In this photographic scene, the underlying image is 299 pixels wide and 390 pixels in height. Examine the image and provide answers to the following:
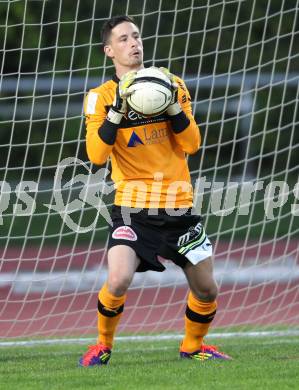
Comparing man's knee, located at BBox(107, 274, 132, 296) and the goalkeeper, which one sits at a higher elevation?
the goalkeeper

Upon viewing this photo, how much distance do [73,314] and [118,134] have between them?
3340 millimetres

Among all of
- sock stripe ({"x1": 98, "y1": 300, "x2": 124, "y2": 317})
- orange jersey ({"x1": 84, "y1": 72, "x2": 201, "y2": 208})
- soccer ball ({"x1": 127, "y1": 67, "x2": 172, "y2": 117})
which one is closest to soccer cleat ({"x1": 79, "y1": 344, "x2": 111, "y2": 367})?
sock stripe ({"x1": 98, "y1": 300, "x2": 124, "y2": 317})

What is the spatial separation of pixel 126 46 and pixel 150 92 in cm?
49

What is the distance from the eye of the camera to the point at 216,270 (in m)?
10.0

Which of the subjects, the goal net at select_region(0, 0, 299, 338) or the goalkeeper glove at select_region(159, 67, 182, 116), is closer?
the goalkeeper glove at select_region(159, 67, 182, 116)

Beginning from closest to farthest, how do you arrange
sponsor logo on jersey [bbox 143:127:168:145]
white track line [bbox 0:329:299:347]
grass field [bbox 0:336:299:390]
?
grass field [bbox 0:336:299:390]
sponsor logo on jersey [bbox 143:127:168:145]
white track line [bbox 0:329:299:347]

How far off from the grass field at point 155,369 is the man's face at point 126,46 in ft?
5.40

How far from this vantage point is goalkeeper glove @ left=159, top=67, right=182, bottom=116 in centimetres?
525

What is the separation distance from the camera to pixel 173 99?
17.3ft

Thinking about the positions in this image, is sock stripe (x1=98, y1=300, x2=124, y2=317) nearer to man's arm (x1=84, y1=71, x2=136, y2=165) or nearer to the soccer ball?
man's arm (x1=84, y1=71, x2=136, y2=165)

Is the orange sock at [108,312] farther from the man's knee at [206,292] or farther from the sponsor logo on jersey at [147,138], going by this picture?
the sponsor logo on jersey at [147,138]

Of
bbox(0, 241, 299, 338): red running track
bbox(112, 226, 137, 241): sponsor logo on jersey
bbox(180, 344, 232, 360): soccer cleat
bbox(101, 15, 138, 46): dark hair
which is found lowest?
bbox(0, 241, 299, 338): red running track

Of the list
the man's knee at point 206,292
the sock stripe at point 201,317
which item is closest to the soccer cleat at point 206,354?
the sock stripe at point 201,317

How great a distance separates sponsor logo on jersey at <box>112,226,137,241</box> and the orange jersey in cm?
14
